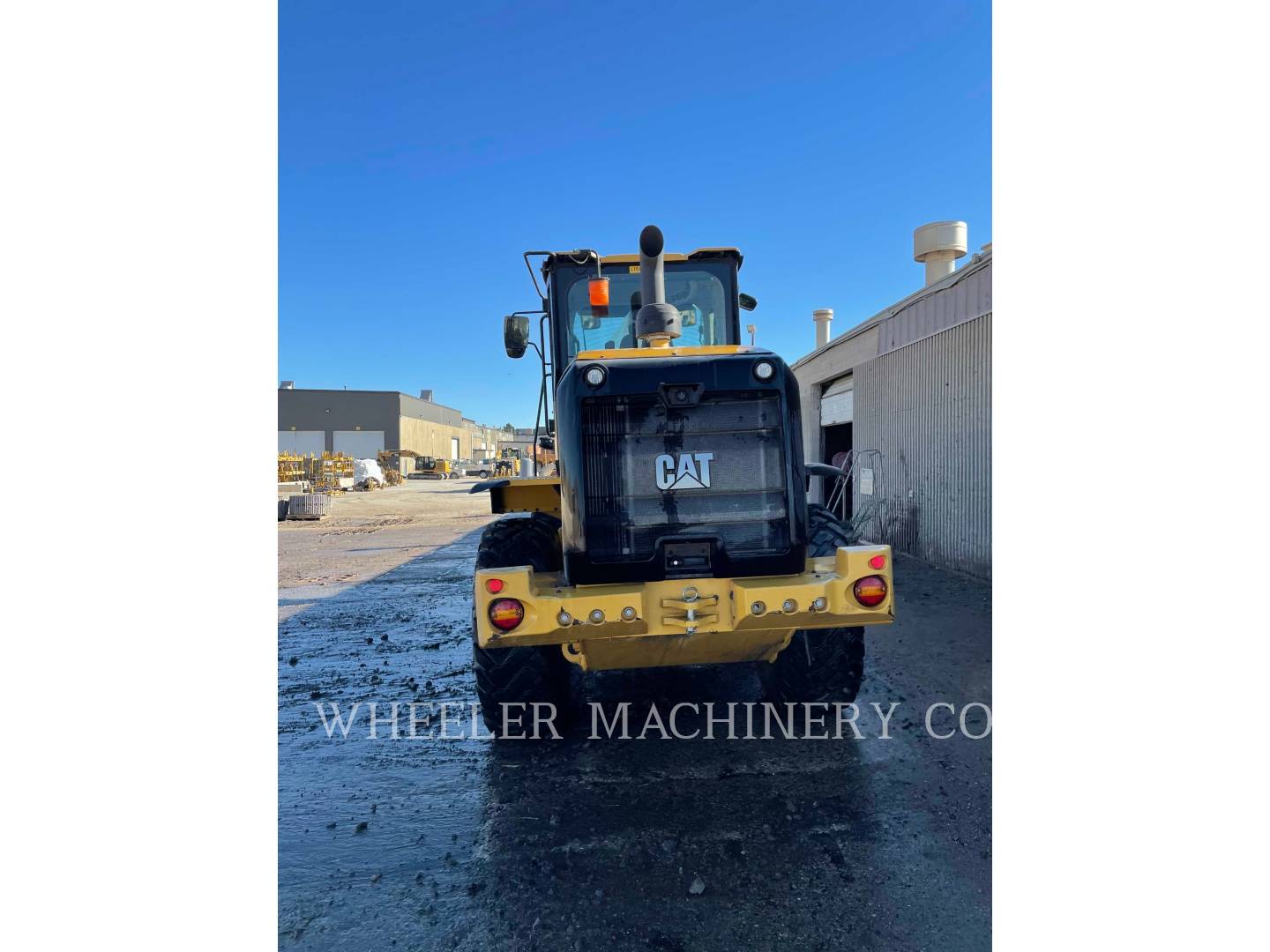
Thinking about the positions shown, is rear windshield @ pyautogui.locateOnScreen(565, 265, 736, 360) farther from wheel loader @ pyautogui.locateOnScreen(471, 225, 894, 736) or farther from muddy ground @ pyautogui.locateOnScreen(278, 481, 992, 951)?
muddy ground @ pyautogui.locateOnScreen(278, 481, 992, 951)

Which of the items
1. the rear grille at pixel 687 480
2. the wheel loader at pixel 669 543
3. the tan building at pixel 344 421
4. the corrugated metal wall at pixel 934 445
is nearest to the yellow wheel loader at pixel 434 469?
the tan building at pixel 344 421

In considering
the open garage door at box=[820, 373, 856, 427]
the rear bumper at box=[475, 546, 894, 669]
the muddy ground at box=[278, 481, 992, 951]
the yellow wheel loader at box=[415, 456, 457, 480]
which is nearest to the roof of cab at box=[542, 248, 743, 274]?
the rear bumper at box=[475, 546, 894, 669]

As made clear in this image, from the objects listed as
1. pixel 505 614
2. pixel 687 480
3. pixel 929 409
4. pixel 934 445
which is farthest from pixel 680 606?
pixel 929 409

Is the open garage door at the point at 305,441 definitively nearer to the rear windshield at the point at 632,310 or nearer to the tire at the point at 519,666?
the rear windshield at the point at 632,310

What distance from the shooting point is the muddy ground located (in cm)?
223

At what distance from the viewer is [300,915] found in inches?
91.4

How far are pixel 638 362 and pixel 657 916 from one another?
86.3 inches

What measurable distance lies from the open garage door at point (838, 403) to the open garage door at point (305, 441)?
46895 mm

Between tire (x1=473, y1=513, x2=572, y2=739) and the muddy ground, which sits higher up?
tire (x1=473, y1=513, x2=572, y2=739)

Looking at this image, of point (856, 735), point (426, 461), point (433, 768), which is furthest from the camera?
point (426, 461)

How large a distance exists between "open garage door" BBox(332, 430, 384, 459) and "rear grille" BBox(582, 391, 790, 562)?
52527 millimetres

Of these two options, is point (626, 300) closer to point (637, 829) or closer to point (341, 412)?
point (637, 829)

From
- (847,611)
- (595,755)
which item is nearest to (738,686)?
(595,755)

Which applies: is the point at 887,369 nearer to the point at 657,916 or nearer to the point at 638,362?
the point at 638,362
